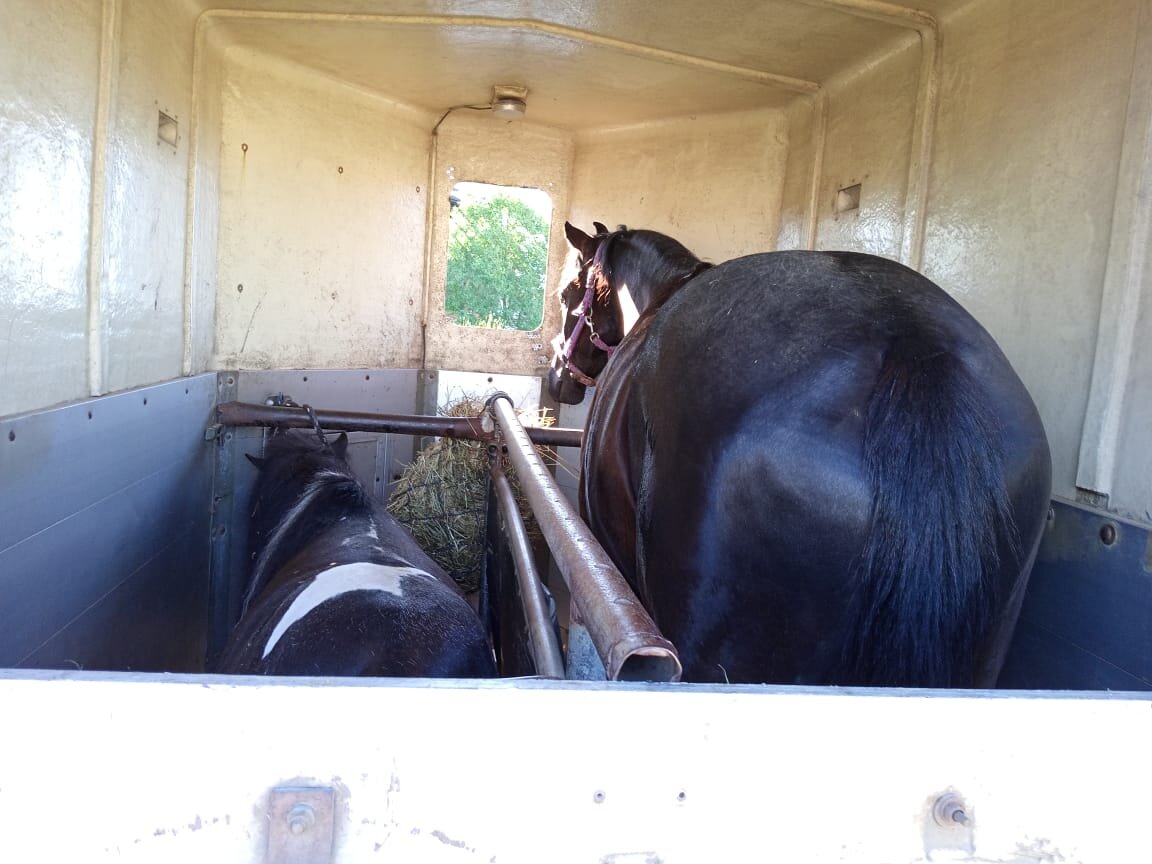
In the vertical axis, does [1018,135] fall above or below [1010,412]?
above

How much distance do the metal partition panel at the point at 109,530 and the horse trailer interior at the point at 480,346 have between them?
0.02m

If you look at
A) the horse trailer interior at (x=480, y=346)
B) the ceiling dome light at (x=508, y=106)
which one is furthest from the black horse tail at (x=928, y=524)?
the ceiling dome light at (x=508, y=106)

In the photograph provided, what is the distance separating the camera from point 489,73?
14.5 ft

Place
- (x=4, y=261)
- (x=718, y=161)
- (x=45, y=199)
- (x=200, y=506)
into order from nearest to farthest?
1. (x=4, y=261)
2. (x=45, y=199)
3. (x=200, y=506)
4. (x=718, y=161)

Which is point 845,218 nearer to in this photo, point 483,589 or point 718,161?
point 718,161

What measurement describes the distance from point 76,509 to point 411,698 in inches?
83.7

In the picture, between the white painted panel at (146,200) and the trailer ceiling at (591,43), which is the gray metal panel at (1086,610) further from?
the white painted panel at (146,200)

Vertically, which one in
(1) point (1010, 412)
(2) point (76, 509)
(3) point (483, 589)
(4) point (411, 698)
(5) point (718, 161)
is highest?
(5) point (718, 161)

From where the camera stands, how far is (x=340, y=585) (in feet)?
6.69

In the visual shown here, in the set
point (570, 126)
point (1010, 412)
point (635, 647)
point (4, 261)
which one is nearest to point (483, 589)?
point (4, 261)

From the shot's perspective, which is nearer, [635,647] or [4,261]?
[635,647]

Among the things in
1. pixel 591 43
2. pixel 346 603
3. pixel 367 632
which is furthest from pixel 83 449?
pixel 591 43

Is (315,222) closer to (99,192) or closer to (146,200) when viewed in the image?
(146,200)

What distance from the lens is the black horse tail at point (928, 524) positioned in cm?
150
